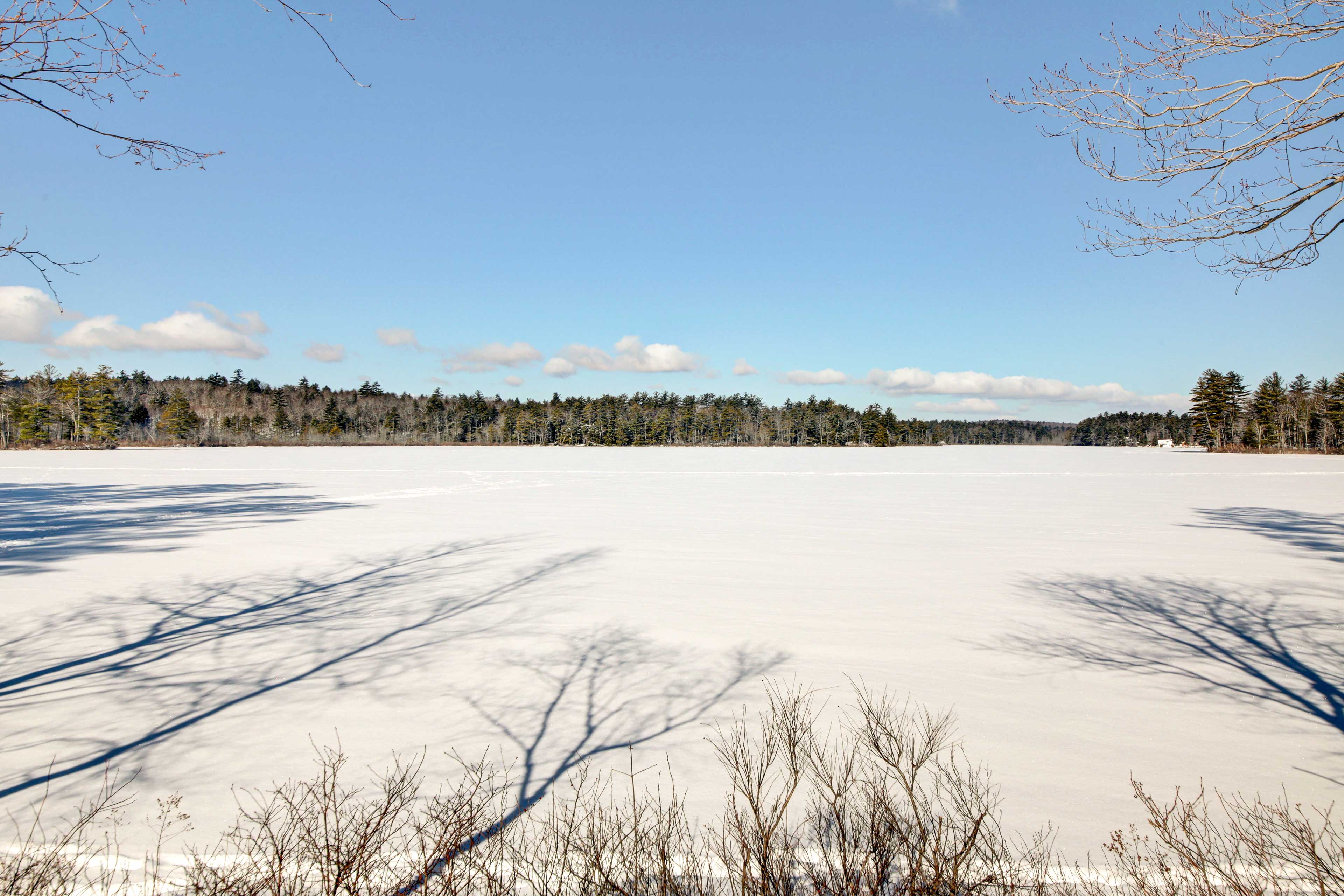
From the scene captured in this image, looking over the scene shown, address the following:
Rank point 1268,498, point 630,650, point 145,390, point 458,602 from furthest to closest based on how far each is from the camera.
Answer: point 145,390
point 1268,498
point 458,602
point 630,650

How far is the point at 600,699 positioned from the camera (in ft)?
15.5

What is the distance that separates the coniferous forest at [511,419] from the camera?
225ft

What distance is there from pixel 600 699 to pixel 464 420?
406ft

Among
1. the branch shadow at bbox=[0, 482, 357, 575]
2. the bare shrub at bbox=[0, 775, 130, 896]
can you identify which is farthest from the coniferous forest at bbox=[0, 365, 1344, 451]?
the bare shrub at bbox=[0, 775, 130, 896]

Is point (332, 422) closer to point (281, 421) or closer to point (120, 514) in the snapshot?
point (281, 421)

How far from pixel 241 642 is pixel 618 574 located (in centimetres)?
432

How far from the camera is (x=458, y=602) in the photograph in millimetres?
7281

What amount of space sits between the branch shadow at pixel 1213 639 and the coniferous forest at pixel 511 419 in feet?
250

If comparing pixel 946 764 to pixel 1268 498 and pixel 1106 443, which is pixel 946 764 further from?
pixel 1106 443

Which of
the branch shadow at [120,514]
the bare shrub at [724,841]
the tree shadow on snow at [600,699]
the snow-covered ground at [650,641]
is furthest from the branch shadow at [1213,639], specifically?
the branch shadow at [120,514]

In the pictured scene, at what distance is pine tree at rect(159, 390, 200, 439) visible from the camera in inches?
3472

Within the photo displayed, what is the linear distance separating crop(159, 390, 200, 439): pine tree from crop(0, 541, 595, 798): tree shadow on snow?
101 metres

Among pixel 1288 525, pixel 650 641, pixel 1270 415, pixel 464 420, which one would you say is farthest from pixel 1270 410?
pixel 464 420

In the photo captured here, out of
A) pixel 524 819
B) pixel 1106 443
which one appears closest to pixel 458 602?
pixel 524 819
